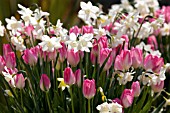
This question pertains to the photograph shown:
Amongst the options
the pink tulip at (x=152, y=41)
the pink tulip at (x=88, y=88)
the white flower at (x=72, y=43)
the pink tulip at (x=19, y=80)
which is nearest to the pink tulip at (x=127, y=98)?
the pink tulip at (x=88, y=88)

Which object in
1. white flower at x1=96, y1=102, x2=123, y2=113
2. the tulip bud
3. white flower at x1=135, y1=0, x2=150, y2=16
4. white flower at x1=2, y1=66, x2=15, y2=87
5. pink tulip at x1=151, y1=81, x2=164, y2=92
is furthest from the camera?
white flower at x1=135, y1=0, x2=150, y2=16

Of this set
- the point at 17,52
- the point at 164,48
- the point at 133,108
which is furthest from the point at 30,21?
the point at 164,48

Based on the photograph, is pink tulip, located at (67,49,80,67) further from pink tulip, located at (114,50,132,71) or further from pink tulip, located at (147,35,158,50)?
pink tulip, located at (147,35,158,50)

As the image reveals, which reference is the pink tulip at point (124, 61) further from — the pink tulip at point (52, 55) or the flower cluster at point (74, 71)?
the pink tulip at point (52, 55)

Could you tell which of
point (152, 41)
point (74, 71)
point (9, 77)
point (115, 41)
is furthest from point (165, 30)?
point (9, 77)

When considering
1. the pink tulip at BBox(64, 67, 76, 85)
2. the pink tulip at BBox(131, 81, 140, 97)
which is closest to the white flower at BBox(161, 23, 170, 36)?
the pink tulip at BBox(131, 81, 140, 97)

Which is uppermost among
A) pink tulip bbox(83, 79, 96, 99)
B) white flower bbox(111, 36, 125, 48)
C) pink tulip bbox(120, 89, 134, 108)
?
white flower bbox(111, 36, 125, 48)
